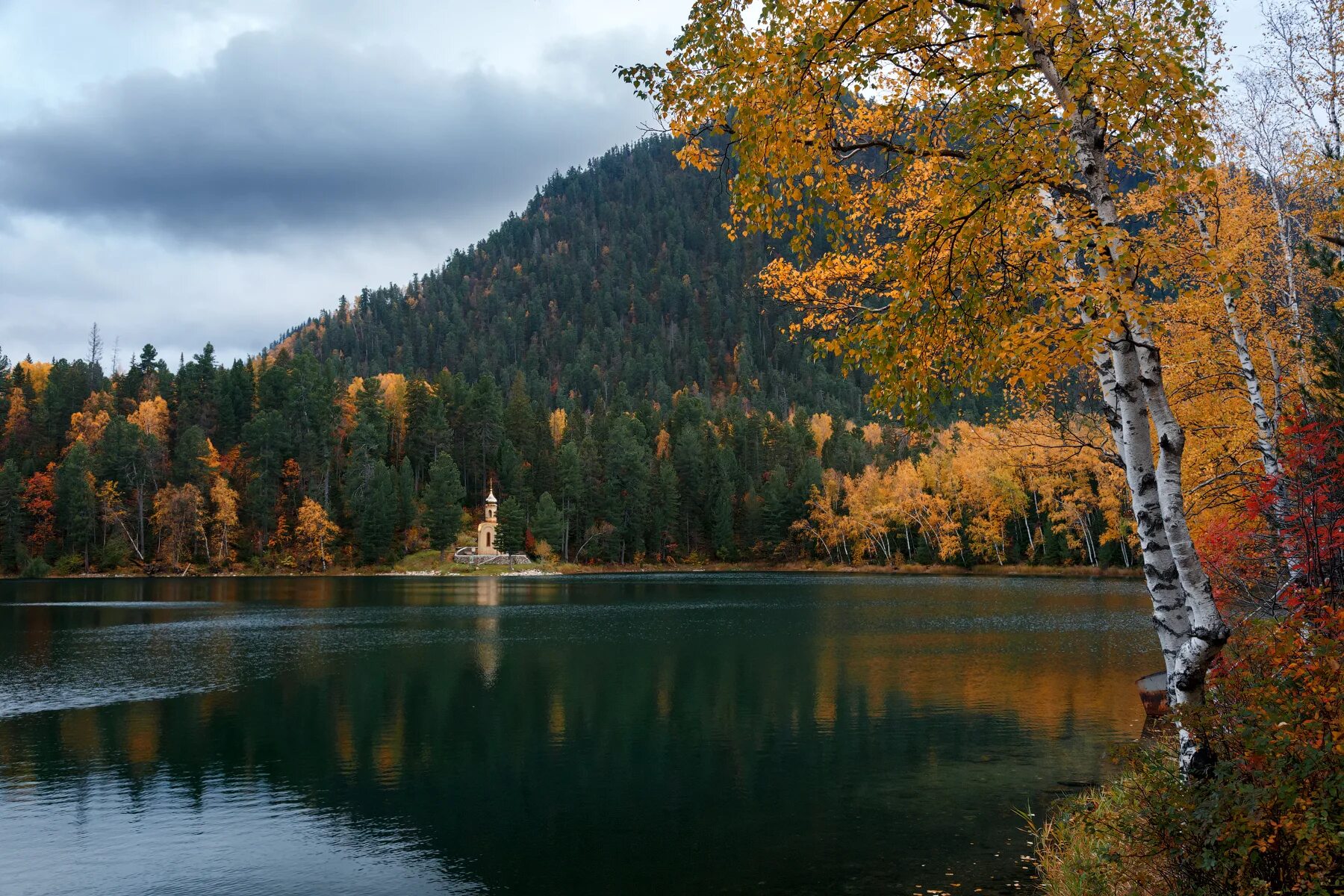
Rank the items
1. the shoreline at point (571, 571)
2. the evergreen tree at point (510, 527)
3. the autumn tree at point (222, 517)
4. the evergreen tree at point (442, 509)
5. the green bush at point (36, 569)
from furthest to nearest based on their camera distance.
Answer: the evergreen tree at point (442, 509)
the evergreen tree at point (510, 527)
the autumn tree at point (222, 517)
the green bush at point (36, 569)
the shoreline at point (571, 571)

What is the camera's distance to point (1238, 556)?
17.9m

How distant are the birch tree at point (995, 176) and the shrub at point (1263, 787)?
58 centimetres

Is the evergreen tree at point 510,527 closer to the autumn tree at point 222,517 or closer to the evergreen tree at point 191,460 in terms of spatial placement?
the autumn tree at point 222,517

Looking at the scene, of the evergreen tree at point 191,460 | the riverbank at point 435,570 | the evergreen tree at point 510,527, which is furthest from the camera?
the evergreen tree at point 191,460

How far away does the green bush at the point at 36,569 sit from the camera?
115m

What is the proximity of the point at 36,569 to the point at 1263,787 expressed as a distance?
139 meters

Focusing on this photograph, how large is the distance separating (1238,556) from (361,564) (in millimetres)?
120478

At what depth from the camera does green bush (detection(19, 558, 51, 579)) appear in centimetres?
11462

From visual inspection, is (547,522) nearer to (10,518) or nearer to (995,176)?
(10,518)

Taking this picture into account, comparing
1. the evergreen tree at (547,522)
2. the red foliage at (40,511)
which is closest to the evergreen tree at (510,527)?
the evergreen tree at (547,522)

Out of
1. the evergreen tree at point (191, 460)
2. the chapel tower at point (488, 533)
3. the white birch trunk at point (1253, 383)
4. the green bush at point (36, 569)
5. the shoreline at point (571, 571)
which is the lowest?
the shoreline at point (571, 571)

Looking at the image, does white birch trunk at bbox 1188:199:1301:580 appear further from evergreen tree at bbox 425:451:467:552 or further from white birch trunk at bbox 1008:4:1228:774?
evergreen tree at bbox 425:451:467:552

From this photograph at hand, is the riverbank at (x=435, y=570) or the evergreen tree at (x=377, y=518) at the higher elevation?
the evergreen tree at (x=377, y=518)

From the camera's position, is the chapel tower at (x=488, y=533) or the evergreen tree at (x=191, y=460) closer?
the chapel tower at (x=488, y=533)
